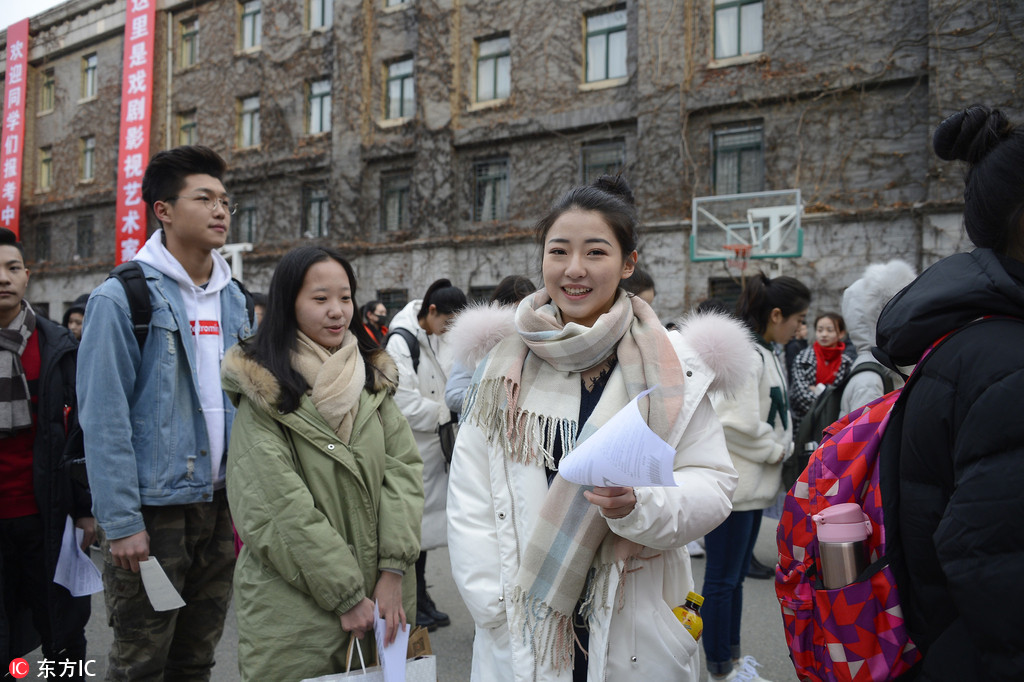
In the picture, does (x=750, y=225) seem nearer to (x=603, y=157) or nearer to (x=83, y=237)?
(x=603, y=157)

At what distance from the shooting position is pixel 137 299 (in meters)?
2.58

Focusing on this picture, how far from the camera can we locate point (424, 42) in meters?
16.5

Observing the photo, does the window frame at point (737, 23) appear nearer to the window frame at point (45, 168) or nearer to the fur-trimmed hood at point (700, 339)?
the fur-trimmed hood at point (700, 339)

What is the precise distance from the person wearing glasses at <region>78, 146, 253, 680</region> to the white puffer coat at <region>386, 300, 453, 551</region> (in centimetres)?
136

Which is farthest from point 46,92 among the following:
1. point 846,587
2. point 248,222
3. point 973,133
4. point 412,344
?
point 846,587

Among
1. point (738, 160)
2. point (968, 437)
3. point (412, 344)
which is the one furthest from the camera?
point (738, 160)

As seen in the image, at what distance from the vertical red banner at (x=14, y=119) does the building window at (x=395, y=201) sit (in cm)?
1566

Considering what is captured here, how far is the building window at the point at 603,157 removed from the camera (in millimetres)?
14531

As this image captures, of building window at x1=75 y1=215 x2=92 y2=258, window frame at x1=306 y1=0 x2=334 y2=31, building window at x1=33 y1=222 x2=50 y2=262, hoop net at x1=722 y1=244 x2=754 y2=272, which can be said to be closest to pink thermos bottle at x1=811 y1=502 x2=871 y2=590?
hoop net at x1=722 y1=244 x2=754 y2=272

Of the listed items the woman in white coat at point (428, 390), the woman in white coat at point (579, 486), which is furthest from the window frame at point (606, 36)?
the woman in white coat at point (579, 486)

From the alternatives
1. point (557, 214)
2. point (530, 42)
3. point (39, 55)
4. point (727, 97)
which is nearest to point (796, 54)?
point (727, 97)

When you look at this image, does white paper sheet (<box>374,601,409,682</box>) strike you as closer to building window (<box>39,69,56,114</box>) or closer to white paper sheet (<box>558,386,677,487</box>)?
white paper sheet (<box>558,386,677,487</box>)

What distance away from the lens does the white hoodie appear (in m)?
2.75

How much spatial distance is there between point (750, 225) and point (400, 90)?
9946 millimetres
